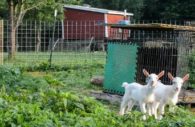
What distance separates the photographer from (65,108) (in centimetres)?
690

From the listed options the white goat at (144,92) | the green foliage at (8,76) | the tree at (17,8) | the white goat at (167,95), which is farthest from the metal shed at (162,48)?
the tree at (17,8)

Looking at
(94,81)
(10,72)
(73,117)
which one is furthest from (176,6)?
(73,117)

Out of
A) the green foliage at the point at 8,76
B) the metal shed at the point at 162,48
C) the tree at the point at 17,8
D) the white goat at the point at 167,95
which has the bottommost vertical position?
the white goat at the point at 167,95

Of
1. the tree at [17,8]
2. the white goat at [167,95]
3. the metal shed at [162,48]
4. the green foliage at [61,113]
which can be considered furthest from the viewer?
the tree at [17,8]

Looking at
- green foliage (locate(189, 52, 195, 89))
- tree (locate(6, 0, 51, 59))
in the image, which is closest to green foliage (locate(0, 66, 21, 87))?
green foliage (locate(189, 52, 195, 89))

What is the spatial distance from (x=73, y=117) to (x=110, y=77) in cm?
585

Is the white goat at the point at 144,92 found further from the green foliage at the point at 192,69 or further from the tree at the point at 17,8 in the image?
the tree at the point at 17,8

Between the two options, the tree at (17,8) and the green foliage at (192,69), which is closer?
the green foliage at (192,69)

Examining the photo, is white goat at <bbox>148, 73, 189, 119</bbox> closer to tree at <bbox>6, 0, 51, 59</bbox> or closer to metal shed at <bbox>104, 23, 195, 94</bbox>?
metal shed at <bbox>104, 23, 195, 94</bbox>

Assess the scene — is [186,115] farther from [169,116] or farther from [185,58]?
[185,58]

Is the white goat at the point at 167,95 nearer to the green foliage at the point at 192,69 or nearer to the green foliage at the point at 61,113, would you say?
the green foliage at the point at 61,113

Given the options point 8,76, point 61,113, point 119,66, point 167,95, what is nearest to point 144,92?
point 167,95

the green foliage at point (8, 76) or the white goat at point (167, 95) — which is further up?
the green foliage at point (8, 76)

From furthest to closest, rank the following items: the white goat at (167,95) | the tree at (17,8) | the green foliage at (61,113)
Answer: the tree at (17,8) → the white goat at (167,95) → the green foliage at (61,113)
